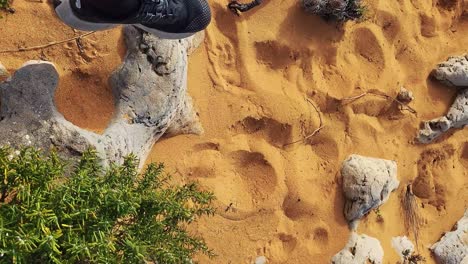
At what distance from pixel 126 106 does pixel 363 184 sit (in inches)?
85.6

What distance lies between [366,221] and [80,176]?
3001mm

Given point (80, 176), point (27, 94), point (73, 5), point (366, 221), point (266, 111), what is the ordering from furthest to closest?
point (366, 221)
point (266, 111)
point (27, 94)
point (73, 5)
point (80, 176)

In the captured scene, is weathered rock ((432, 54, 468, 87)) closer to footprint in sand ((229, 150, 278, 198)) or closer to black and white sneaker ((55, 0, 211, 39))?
footprint in sand ((229, 150, 278, 198))

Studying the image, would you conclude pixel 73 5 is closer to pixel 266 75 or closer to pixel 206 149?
pixel 206 149

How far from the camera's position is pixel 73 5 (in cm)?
264

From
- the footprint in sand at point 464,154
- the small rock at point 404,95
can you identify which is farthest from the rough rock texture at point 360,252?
the footprint in sand at point 464,154

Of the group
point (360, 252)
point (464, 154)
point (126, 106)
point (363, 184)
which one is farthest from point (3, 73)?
point (464, 154)

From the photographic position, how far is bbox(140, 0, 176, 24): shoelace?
2.77 m

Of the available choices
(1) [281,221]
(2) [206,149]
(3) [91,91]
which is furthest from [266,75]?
(3) [91,91]

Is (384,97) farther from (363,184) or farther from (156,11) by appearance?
(156,11)

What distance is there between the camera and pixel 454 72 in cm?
513

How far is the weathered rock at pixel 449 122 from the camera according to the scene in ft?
16.4

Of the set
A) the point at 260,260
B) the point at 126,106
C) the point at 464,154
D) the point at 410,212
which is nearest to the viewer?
the point at 126,106

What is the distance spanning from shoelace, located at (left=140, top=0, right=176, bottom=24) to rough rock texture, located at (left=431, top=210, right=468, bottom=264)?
11.4ft
